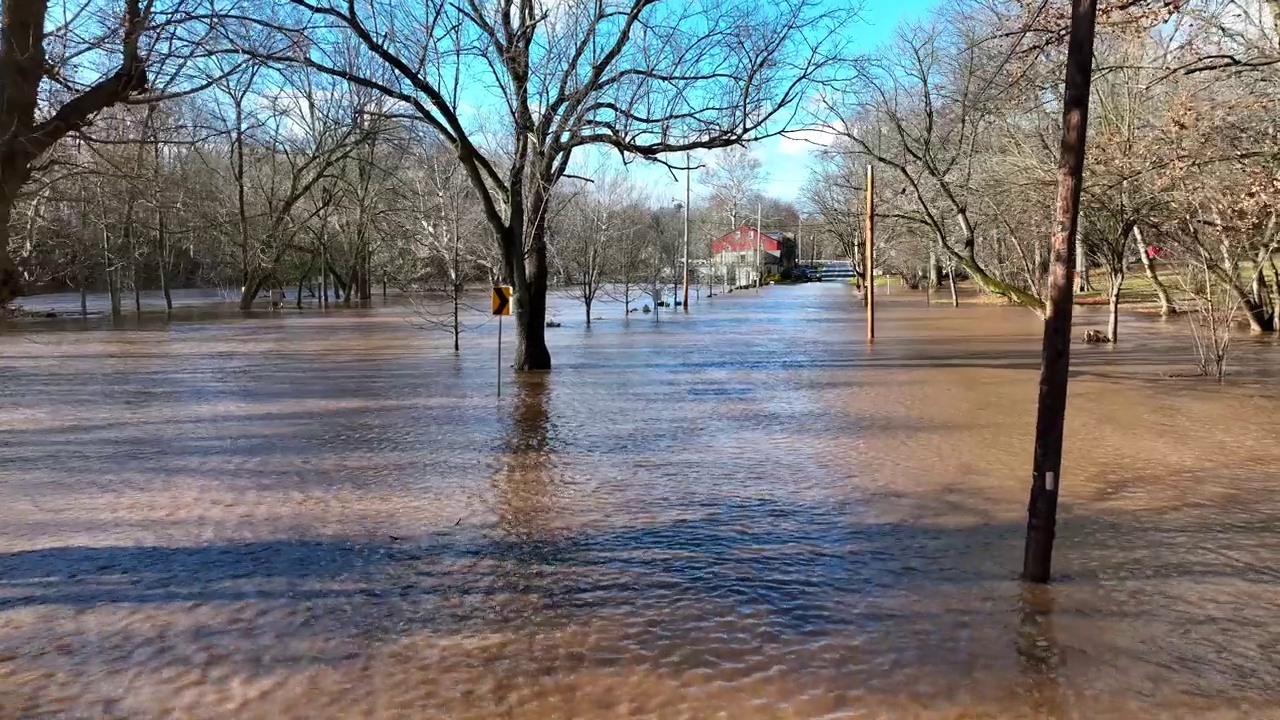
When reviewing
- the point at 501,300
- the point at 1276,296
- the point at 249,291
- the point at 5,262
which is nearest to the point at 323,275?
the point at 249,291

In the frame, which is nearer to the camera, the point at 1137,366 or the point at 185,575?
the point at 185,575

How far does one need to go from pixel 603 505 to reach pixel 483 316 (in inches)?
1211

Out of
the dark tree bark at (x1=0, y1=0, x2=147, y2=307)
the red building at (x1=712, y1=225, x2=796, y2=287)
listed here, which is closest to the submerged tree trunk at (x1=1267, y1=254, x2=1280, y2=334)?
the dark tree bark at (x1=0, y1=0, x2=147, y2=307)

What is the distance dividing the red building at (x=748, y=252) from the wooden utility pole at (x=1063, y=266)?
76.1 m

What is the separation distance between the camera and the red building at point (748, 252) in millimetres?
84375

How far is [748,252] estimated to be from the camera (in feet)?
306

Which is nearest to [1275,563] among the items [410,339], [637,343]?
[637,343]

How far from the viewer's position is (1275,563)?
6047 mm

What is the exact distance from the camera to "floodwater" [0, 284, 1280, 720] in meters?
4.28

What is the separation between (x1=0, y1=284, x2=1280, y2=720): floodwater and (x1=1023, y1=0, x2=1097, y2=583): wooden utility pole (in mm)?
848

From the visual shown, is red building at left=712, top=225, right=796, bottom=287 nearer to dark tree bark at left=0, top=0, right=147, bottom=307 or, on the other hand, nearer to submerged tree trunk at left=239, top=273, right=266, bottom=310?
submerged tree trunk at left=239, top=273, right=266, bottom=310

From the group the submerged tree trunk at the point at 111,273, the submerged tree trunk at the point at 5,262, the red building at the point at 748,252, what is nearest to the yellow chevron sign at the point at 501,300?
the submerged tree trunk at the point at 5,262

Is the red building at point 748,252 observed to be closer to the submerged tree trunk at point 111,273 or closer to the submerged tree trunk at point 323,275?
the submerged tree trunk at point 323,275

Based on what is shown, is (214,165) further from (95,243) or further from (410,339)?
(410,339)
